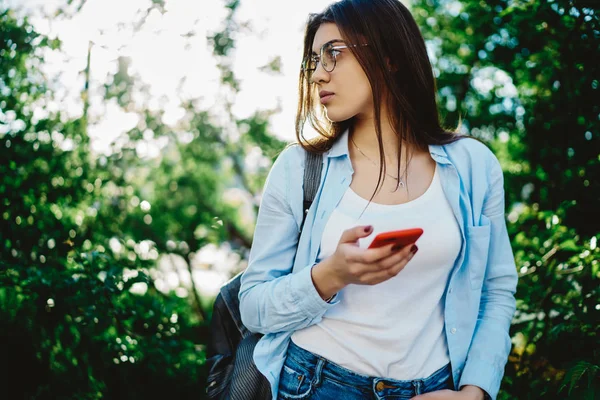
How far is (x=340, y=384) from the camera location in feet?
5.75

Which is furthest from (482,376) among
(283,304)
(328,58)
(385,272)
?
(328,58)

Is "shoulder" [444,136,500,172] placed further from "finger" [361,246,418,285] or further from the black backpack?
"finger" [361,246,418,285]

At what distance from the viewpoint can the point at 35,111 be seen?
138 inches

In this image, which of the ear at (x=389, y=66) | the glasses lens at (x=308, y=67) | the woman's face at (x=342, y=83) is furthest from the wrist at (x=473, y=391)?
the glasses lens at (x=308, y=67)

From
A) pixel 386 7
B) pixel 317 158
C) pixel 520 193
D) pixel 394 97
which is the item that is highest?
pixel 386 7

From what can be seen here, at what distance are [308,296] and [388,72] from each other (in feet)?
2.77

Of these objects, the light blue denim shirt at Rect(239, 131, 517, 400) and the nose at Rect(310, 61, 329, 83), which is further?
the nose at Rect(310, 61, 329, 83)

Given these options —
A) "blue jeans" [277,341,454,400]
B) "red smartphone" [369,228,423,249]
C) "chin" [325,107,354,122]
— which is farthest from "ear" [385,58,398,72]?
"blue jeans" [277,341,454,400]

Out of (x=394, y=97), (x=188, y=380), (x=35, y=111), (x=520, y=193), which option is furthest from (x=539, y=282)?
(x=35, y=111)

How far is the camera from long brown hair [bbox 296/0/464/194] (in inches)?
77.2

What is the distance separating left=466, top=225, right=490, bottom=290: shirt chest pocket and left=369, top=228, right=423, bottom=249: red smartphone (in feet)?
1.59

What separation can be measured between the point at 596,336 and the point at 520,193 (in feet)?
4.57

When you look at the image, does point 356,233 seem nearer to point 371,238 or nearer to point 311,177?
point 371,238

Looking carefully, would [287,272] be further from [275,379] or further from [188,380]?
[188,380]
